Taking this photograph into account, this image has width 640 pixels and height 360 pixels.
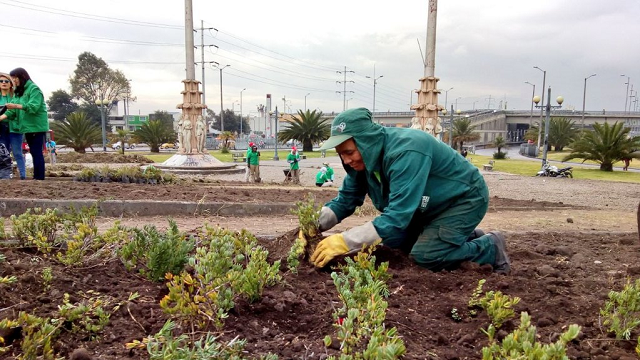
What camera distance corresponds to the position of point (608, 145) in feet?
76.5

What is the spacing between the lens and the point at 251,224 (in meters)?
5.39

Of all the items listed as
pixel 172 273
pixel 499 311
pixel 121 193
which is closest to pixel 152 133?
pixel 121 193

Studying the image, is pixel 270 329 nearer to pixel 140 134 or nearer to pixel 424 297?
pixel 424 297

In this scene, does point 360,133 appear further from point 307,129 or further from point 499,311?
point 307,129

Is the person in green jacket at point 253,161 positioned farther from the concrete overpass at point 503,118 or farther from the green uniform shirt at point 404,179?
the concrete overpass at point 503,118

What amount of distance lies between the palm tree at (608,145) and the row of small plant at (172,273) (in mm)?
25123

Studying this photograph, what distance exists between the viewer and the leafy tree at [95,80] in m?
66.4

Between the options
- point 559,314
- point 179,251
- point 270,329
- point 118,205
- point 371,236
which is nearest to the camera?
point 270,329

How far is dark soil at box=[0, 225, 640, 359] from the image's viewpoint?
175 centimetres

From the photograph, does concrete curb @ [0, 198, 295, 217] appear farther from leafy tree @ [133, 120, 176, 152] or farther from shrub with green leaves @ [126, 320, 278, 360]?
leafy tree @ [133, 120, 176, 152]

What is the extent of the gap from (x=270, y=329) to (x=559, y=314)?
1.38 metres

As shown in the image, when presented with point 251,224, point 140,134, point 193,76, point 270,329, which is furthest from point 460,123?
point 270,329

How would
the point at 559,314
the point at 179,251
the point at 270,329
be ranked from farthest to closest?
the point at 179,251 < the point at 559,314 < the point at 270,329

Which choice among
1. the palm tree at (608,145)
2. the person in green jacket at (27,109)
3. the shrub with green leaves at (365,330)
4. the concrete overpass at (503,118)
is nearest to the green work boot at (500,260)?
the shrub with green leaves at (365,330)
